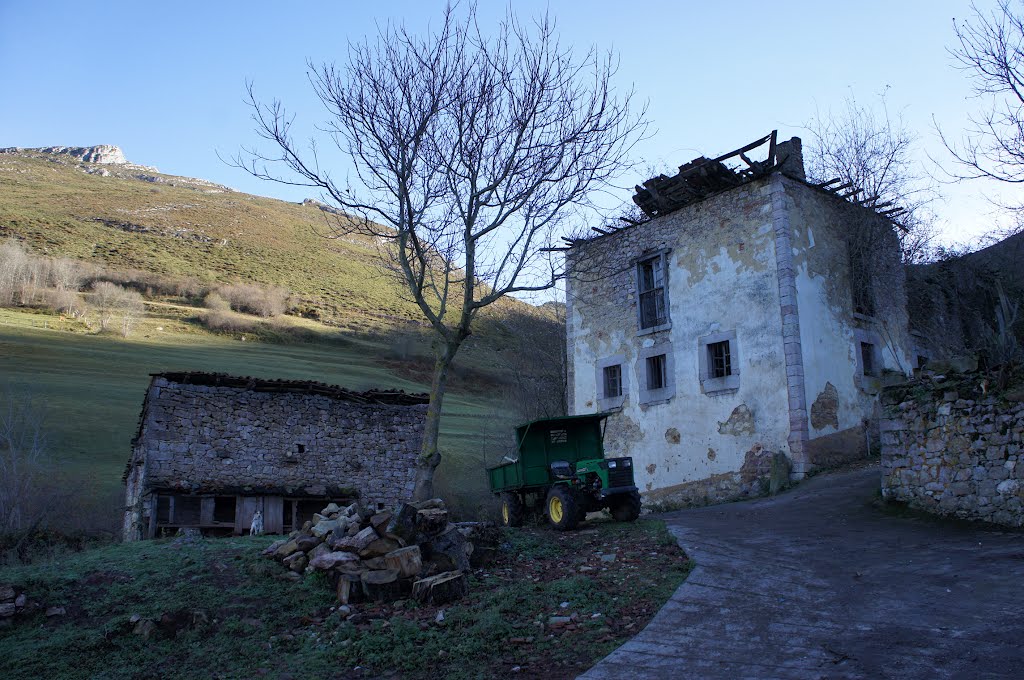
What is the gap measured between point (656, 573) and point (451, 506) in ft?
56.9

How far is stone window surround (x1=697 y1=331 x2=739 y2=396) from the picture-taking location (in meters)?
17.8

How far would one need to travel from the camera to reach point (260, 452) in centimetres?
1764

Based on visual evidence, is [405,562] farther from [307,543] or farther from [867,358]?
[867,358]

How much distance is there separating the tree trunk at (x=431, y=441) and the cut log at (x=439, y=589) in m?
3.86

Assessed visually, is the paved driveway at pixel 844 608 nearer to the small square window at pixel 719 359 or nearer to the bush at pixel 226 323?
the small square window at pixel 719 359

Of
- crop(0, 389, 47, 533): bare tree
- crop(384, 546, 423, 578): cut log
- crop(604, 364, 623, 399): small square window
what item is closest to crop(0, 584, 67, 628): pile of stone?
crop(384, 546, 423, 578): cut log

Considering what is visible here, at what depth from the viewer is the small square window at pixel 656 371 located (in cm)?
1972

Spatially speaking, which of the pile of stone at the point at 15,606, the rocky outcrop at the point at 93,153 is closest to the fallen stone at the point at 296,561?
the pile of stone at the point at 15,606

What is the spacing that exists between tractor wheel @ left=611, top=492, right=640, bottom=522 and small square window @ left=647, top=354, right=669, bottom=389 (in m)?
7.63

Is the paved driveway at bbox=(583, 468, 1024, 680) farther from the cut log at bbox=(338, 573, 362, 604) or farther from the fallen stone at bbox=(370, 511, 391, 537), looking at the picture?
the fallen stone at bbox=(370, 511, 391, 537)

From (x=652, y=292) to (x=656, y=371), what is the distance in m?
2.14

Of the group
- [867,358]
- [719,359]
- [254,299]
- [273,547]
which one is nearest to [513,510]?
[273,547]

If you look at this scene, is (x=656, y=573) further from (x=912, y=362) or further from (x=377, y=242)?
(x=912, y=362)

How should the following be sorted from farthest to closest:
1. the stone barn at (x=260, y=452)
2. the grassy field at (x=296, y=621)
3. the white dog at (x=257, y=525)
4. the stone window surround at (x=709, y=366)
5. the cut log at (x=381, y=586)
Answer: the stone window surround at (x=709, y=366)
the white dog at (x=257, y=525)
the stone barn at (x=260, y=452)
the cut log at (x=381, y=586)
the grassy field at (x=296, y=621)
